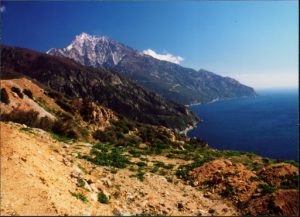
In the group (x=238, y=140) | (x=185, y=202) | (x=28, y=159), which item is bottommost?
(x=238, y=140)

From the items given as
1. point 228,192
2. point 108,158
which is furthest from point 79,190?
point 108,158

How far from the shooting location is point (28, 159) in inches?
663

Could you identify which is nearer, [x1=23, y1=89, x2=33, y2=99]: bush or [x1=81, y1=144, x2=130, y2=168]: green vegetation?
[x1=81, y1=144, x2=130, y2=168]: green vegetation

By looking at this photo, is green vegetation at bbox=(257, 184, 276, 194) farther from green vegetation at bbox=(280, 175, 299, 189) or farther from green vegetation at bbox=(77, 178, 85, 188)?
green vegetation at bbox=(77, 178, 85, 188)

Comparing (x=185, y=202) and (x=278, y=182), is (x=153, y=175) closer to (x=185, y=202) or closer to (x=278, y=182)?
(x=185, y=202)

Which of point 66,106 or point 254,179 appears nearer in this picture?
point 254,179

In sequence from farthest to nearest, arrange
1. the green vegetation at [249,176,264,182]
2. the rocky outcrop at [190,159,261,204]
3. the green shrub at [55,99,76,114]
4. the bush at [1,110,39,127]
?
the green shrub at [55,99,76,114] → the bush at [1,110,39,127] → the green vegetation at [249,176,264,182] → the rocky outcrop at [190,159,261,204]

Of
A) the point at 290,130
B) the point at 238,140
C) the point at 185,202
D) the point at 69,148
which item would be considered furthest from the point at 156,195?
the point at 290,130

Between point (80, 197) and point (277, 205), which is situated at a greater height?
point (80, 197)

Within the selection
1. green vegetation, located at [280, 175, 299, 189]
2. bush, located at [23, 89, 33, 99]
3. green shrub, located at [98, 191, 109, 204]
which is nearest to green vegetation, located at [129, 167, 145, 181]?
green shrub, located at [98, 191, 109, 204]

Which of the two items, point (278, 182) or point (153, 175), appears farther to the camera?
point (153, 175)

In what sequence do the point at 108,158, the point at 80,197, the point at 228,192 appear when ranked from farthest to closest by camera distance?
the point at 108,158 < the point at 228,192 < the point at 80,197

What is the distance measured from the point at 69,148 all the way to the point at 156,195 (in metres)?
10.8

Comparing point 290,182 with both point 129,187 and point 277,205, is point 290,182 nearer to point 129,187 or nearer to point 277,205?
point 277,205
